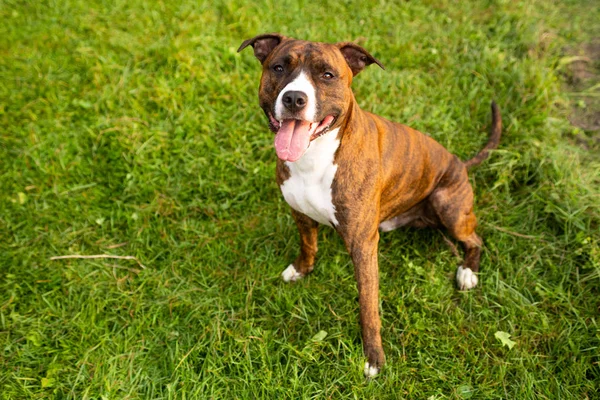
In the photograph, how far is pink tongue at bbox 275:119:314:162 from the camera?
2.43 metres

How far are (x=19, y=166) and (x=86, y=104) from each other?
815 millimetres

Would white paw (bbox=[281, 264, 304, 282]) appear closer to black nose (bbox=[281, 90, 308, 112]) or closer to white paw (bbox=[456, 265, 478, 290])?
white paw (bbox=[456, 265, 478, 290])

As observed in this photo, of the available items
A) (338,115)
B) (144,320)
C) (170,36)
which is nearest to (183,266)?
(144,320)

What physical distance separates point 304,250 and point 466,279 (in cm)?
117

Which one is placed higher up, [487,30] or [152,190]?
[487,30]

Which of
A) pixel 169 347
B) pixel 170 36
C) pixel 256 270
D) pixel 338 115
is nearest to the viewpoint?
pixel 338 115

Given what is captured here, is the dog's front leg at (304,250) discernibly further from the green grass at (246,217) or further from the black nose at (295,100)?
the black nose at (295,100)

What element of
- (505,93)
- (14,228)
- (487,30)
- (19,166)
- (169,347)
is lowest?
(169,347)

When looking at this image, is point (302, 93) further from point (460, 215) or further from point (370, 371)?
point (370, 371)

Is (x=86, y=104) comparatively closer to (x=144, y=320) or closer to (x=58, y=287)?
(x=58, y=287)

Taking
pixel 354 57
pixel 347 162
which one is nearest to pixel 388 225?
pixel 347 162

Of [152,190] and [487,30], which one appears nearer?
[152,190]

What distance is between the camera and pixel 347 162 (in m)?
2.63

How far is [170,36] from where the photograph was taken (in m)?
4.98
